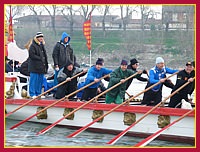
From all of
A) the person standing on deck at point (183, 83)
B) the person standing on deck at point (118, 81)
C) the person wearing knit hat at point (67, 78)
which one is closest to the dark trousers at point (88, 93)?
the person wearing knit hat at point (67, 78)

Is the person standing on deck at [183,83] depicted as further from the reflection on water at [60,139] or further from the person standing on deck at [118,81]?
the person standing on deck at [118,81]

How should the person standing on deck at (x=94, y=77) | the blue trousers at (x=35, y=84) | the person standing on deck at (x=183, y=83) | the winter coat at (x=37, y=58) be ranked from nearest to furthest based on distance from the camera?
1. the person standing on deck at (x=183, y=83)
2. the person standing on deck at (x=94, y=77)
3. the winter coat at (x=37, y=58)
4. the blue trousers at (x=35, y=84)

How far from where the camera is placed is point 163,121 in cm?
1260

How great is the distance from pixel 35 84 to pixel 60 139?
227 cm

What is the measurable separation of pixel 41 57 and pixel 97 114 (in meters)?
2.20

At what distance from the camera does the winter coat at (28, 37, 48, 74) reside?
14992 millimetres

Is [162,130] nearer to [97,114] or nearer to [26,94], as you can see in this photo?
[97,114]

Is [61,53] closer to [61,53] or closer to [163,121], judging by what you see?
[61,53]

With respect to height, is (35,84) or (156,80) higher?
(156,80)

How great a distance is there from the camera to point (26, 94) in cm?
1562

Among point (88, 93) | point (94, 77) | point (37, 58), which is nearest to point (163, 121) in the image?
point (94, 77)

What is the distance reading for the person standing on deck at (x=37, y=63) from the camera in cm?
1500

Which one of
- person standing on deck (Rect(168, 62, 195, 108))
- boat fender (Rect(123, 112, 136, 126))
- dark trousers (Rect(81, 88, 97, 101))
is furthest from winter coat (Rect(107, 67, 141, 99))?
person standing on deck (Rect(168, 62, 195, 108))

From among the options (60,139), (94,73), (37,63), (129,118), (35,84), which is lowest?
(60,139)
